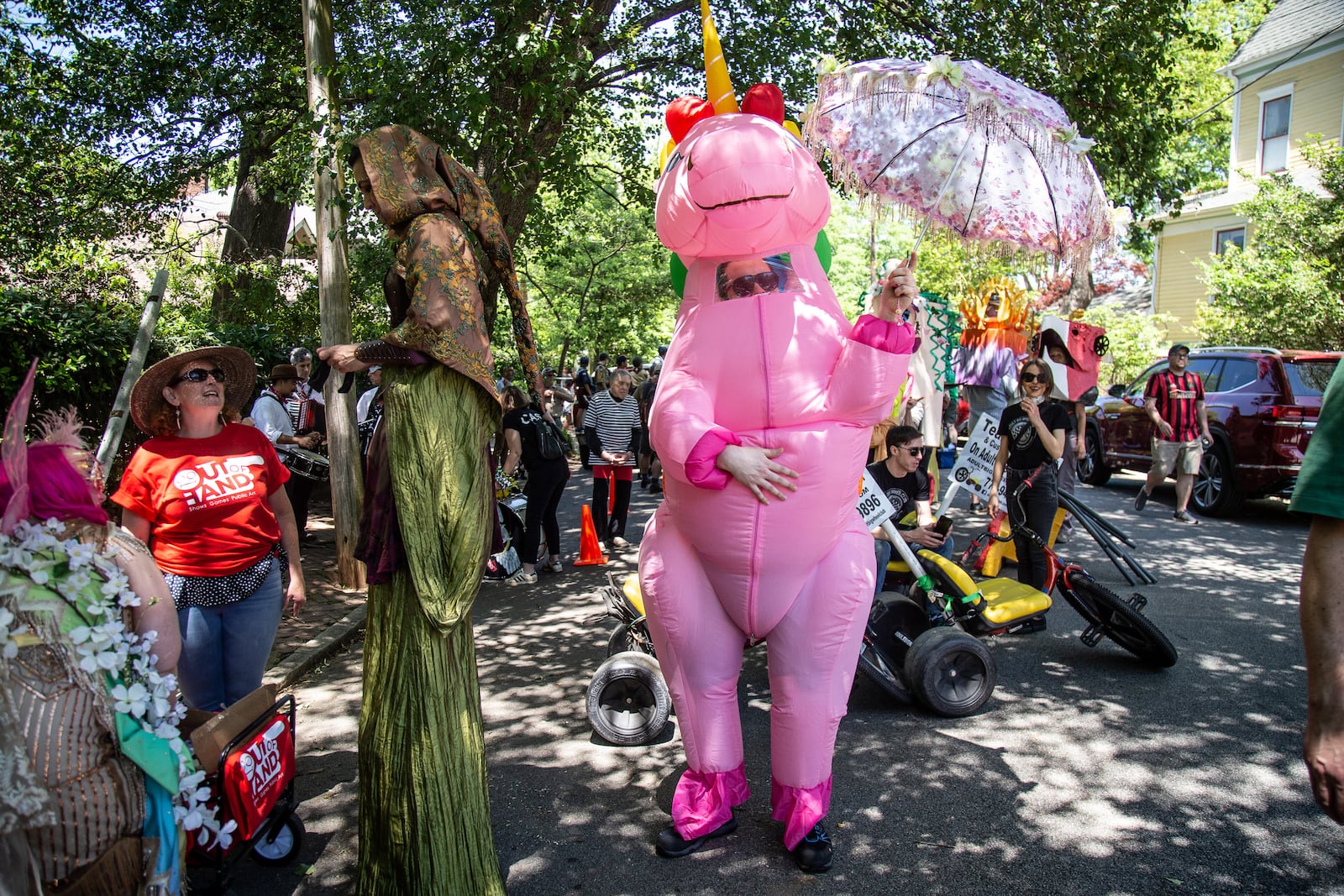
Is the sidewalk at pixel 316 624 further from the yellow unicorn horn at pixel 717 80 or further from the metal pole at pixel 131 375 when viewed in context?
the yellow unicorn horn at pixel 717 80

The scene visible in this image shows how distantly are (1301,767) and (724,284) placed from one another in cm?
342

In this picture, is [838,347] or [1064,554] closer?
[838,347]

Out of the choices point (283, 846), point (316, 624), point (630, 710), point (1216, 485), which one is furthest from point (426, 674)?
point (1216, 485)

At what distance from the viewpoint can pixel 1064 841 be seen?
3547mm

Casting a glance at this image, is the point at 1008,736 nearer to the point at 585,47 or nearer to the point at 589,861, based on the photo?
the point at 589,861

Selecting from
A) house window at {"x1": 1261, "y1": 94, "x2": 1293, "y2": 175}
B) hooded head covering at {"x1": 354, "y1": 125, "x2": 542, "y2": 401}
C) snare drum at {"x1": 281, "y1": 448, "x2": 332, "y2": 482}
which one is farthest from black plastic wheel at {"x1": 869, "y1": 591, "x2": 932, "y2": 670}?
house window at {"x1": 1261, "y1": 94, "x2": 1293, "y2": 175}

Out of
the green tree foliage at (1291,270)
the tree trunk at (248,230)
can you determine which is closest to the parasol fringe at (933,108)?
the tree trunk at (248,230)

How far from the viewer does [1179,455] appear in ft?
33.4

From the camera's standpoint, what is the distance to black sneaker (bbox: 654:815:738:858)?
353 cm

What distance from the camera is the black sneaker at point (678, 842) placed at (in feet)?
11.6

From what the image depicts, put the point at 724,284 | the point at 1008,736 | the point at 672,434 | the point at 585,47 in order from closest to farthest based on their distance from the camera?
the point at 672,434 → the point at 724,284 → the point at 1008,736 → the point at 585,47

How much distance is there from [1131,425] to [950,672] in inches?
351

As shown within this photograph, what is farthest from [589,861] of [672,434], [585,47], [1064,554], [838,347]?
[585,47]

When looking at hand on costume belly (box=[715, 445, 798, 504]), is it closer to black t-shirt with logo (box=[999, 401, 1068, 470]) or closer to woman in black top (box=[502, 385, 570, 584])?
black t-shirt with logo (box=[999, 401, 1068, 470])
